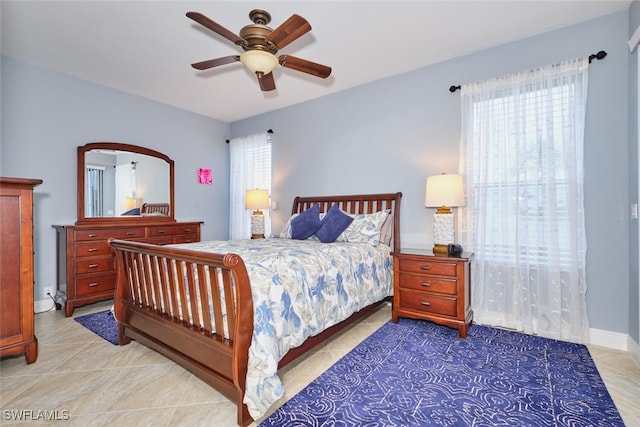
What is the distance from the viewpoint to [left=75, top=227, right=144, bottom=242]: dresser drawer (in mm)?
3285

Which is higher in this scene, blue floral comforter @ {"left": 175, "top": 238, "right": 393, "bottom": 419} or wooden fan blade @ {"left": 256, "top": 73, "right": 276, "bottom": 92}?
wooden fan blade @ {"left": 256, "top": 73, "right": 276, "bottom": 92}

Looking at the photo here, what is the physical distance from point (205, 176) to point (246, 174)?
0.69 m

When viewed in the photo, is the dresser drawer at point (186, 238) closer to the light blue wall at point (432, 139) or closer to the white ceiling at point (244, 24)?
the light blue wall at point (432, 139)

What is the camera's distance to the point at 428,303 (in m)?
2.74

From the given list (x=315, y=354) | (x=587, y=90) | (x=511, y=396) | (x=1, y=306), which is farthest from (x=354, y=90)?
(x=1, y=306)

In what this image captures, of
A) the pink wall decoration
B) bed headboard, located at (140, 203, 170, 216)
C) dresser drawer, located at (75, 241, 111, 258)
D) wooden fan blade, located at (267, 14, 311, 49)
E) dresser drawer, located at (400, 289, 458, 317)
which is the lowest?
dresser drawer, located at (400, 289, 458, 317)

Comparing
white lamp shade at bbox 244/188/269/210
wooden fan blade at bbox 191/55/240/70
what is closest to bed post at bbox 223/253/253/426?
wooden fan blade at bbox 191/55/240/70

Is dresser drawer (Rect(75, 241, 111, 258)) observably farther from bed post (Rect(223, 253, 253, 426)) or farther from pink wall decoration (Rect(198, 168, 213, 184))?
bed post (Rect(223, 253, 253, 426))

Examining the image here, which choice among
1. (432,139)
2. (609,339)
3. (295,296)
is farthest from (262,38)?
(609,339)

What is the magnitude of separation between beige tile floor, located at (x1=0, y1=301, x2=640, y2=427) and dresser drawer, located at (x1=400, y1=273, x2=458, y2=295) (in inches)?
27.9

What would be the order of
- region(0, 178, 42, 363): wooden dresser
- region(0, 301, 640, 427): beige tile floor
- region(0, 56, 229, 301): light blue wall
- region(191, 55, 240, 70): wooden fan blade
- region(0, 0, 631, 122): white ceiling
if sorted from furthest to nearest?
region(0, 56, 229, 301): light blue wall, region(0, 0, 631, 122): white ceiling, region(191, 55, 240, 70): wooden fan blade, region(0, 178, 42, 363): wooden dresser, region(0, 301, 640, 427): beige tile floor

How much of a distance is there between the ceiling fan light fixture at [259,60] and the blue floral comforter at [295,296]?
1.35 m

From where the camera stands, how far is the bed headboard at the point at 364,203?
3449mm

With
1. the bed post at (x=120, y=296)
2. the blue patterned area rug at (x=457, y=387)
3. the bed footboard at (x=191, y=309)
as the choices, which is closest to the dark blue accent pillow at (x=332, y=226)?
the blue patterned area rug at (x=457, y=387)
